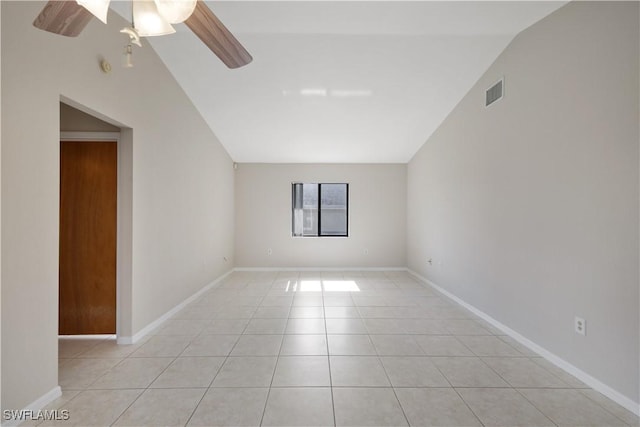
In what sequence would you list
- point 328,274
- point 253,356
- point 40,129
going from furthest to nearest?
point 328,274
point 253,356
point 40,129

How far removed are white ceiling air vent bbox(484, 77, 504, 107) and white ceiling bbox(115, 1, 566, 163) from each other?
0.99ft

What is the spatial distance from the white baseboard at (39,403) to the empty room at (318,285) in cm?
3

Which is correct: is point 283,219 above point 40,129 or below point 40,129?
below

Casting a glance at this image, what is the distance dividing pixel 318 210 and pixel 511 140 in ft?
14.1

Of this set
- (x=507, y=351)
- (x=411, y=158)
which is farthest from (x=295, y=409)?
(x=411, y=158)

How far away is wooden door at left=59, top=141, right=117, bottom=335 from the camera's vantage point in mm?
3020

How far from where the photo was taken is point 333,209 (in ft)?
22.7

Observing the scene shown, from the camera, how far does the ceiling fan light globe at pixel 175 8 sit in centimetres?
126

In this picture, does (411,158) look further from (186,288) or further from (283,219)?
(186,288)

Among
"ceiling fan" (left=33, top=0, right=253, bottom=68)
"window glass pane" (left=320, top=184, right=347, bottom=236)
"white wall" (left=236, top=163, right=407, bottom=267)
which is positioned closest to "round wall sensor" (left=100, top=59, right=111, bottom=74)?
"ceiling fan" (left=33, top=0, right=253, bottom=68)

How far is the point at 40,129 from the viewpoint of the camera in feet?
6.32

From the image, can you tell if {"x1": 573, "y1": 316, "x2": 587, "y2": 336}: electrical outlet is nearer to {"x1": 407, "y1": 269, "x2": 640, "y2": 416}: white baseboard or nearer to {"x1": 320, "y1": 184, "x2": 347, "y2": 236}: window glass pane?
{"x1": 407, "y1": 269, "x2": 640, "y2": 416}: white baseboard

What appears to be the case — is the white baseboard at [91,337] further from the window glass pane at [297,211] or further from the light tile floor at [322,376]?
the window glass pane at [297,211]

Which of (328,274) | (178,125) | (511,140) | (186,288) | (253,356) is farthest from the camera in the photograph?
(328,274)
